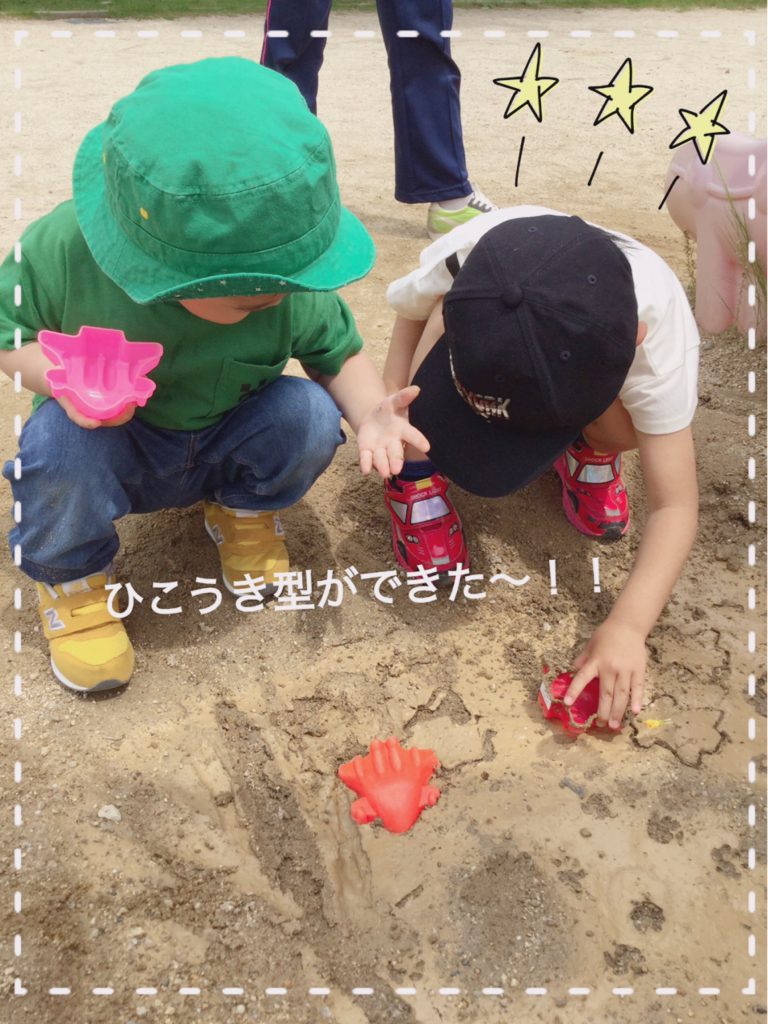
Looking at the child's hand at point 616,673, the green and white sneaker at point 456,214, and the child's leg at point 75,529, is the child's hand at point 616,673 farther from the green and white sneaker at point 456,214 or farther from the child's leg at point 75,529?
the green and white sneaker at point 456,214

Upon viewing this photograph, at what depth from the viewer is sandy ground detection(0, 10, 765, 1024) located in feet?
3.88

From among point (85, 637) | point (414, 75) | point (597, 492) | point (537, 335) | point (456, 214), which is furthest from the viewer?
point (456, 214)

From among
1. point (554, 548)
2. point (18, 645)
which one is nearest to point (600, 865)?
point (554, 548)

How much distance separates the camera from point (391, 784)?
138cm

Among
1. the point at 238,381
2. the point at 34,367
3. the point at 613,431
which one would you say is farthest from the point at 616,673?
the point at 34,367

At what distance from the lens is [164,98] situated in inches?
46.4

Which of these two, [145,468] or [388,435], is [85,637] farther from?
[388,435]

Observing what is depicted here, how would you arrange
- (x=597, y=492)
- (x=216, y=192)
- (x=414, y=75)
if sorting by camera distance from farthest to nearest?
(x=414, y=75), (x=597, y=492), (x=216, y=192)

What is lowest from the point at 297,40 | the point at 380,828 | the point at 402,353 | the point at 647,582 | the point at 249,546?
the point at 380,828

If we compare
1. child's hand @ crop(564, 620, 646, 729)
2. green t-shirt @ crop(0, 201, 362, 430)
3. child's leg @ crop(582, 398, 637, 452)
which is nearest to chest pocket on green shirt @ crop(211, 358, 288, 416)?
green t-shirt @ crop(0, 201, 362, 430)

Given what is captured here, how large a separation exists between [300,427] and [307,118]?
0.49 metres

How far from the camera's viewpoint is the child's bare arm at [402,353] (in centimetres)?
183

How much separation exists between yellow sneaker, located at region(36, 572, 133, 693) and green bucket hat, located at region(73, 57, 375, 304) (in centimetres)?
56

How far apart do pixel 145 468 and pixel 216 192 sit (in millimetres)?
563
